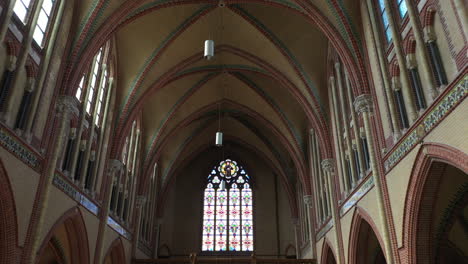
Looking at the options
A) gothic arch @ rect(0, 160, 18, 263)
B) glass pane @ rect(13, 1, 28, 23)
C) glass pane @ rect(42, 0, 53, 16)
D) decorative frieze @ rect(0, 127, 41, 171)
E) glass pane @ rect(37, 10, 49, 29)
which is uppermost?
glass pane @ rect(42, 0, 53, 16)

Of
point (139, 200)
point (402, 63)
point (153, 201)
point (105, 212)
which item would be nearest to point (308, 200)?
point (139, 200)

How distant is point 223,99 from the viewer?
95.5 feet

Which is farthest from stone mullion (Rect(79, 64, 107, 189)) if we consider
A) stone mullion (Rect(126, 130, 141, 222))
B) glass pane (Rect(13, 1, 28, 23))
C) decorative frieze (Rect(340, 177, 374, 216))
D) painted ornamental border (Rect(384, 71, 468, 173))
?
painted ornamental border (Rect(384, 71, 468, 173))

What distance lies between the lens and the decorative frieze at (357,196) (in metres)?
15.7

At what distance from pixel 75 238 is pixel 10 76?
8.06 metres

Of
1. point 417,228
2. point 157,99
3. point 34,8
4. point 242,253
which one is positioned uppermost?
point 157,99

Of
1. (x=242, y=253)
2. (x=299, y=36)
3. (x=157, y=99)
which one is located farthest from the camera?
(x=242, y=253)

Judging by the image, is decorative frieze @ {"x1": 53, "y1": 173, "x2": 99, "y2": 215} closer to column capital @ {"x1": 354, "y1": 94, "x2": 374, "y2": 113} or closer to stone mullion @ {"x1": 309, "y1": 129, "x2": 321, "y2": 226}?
column capital @ {"x1": 354, "y1": 94, "x2": 374, "y2": 113}

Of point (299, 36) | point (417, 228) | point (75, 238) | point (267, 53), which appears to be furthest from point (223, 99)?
point (417, 228)

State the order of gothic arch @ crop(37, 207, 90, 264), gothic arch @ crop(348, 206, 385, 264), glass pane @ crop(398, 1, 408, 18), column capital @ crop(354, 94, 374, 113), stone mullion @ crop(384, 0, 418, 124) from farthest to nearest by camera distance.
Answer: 1. gothic arch @ crop(37, 207, 90, 264)
2. gothic arch @ crop(348, 206, 385, 264)
3. column capital @ crop(354, 94, 374, 113)
4. glass pane @ crop(398, 1, 408, 18)
5. stone mullion @ crop(384, 0, 418, 124)

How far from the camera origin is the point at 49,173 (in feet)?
46.6

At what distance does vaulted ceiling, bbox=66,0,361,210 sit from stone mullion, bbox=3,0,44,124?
8.36 feet

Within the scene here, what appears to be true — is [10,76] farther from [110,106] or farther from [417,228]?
[417,228]

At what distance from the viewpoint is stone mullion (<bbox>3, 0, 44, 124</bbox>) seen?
12.3 meters
